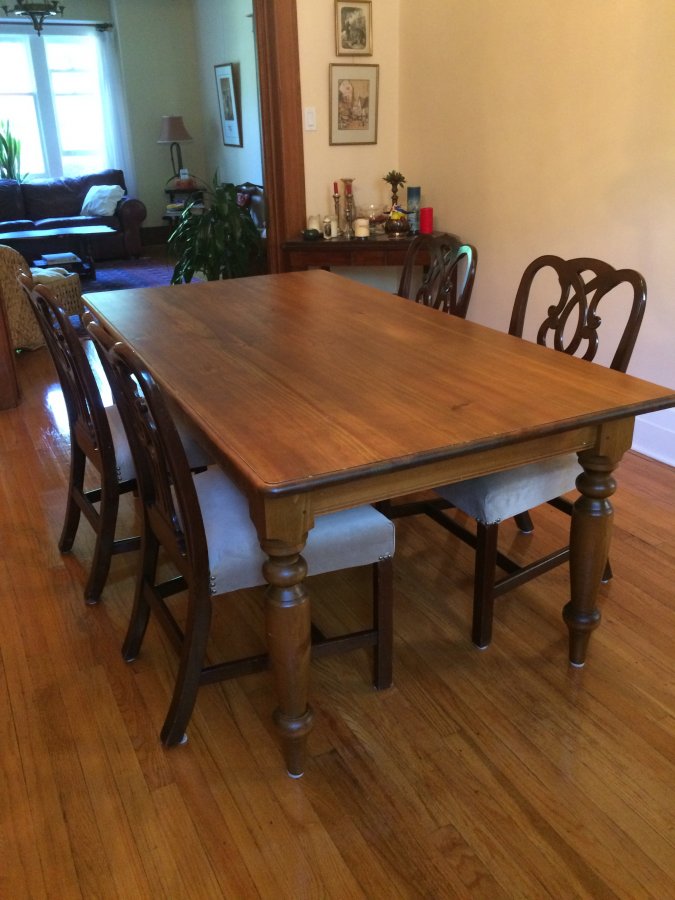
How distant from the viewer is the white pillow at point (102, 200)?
7.75m

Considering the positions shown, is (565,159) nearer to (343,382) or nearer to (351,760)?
(343,382)

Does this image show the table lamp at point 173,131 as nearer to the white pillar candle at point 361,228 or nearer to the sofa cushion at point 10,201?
the sofa cushion at point 10,201

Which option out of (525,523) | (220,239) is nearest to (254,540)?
(525,523)

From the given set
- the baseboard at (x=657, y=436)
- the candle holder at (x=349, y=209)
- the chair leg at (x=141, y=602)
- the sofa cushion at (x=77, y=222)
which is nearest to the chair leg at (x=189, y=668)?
the chair leg at (x=141, y=602)

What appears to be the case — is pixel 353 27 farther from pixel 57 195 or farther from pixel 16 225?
pixel 57 195

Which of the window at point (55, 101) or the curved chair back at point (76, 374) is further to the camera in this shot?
the window at point (55, 101)

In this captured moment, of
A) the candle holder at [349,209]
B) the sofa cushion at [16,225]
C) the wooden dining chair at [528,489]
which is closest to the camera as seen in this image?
the wooden dining chair at [528,489]

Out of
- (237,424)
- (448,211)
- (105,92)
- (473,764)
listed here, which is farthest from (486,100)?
(105,92)

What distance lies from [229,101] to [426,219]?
3.81 m

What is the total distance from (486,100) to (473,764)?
3210 mm

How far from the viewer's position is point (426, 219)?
13.9 ft

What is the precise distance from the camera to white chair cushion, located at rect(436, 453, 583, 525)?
71.7 inches

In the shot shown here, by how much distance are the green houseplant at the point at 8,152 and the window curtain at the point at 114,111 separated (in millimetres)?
999

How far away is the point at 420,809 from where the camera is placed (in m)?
1.53
